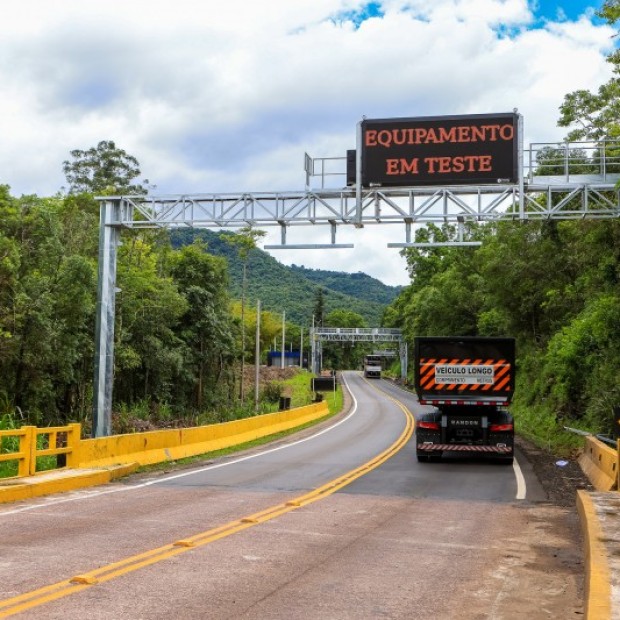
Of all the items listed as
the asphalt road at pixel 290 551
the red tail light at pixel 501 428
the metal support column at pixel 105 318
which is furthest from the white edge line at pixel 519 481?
the metal support column at pixel 105 318

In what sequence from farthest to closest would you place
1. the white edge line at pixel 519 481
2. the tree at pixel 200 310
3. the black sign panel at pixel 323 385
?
the black sign panel at pixel 323 385, the tree at pixel 200 310, the white edge line at pixel 519 481

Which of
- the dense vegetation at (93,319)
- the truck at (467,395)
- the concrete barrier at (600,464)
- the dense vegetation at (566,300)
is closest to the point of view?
the concrete barrier at (600,464)

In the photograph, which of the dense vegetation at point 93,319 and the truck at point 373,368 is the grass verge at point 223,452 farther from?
the truck at point 373,368

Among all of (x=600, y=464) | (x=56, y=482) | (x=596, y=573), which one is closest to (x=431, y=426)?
(x=600, y=464)

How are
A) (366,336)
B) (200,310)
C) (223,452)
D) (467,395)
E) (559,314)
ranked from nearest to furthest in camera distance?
(467,395)
(223,452)
(559,314)
(200,310)
(366,336)

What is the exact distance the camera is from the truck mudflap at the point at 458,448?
65.3 ft

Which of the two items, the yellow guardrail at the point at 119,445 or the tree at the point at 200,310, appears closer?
the yellow guardrail at the point at 119,445

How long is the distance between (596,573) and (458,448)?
13.6 metres

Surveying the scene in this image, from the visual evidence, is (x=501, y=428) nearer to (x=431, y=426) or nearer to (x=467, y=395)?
(x=467, y=395)

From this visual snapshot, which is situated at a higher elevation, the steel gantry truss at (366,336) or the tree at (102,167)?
the tree at (102,167)

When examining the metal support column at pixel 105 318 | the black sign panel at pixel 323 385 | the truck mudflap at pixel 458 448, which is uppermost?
the metal support column at pixel 105 318

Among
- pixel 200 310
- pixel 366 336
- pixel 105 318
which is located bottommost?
pixel 105 318

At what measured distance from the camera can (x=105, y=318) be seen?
23203 mm

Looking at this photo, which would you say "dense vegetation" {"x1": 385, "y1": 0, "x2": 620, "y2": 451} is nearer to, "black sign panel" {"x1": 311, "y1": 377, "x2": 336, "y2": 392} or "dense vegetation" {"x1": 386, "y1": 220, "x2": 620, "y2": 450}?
"dense vegetation" {"x1": 386, "y1": 220, "x2": 620, "y2": 450}
